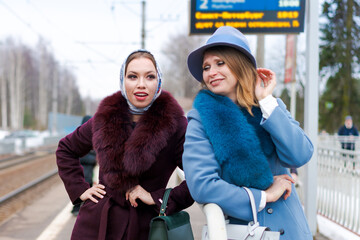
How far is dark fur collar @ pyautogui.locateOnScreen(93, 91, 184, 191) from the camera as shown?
90.7 inches

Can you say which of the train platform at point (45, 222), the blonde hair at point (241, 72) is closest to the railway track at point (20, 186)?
the train platform at point (45, 222)

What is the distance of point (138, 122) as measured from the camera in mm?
2455

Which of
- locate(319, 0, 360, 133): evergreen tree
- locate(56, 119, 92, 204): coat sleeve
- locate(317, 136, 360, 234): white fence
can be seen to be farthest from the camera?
locate(319, 0, 360, 133): evergreen tree

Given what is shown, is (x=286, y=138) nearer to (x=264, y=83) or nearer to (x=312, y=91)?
(x=264, y=83)

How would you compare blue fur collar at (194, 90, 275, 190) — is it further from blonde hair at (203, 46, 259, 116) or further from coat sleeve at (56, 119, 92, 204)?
coat sleeve at (56, 119, 92, 204)

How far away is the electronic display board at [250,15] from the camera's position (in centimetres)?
569

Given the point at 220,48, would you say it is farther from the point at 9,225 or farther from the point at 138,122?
the point at 9,225

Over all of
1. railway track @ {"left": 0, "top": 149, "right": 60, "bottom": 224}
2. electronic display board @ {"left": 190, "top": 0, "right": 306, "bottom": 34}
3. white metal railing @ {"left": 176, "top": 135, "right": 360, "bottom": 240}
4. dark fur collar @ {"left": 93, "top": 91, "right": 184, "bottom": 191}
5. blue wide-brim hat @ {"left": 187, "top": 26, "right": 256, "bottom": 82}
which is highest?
electronic display board @ {"left": 190, "top": 0, "right": 306, "bottom": 34}

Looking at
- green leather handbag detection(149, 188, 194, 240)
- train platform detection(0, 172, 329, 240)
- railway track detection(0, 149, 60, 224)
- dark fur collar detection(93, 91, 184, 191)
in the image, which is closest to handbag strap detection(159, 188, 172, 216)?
green leather handbag detection(149, 188, 194, 240)

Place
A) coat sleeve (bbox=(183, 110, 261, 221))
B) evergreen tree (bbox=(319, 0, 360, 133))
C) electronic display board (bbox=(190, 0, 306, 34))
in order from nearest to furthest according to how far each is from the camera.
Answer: coat sleeve (bbox=(183, 110, 261, 221)), electronic display board (bbox=(190, 0, 306, 34)), evergreen tree (bbox=(319, 0, 360, 133))

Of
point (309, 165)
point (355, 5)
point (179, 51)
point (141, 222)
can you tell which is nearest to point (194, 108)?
→ point (141, 222)

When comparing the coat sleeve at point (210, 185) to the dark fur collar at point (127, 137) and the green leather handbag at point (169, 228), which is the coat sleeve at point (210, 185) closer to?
the green leather handbag at point (169, 228)

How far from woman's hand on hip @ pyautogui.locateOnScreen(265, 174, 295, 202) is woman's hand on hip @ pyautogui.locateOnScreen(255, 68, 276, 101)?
1.40 feet

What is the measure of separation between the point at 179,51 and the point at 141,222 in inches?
1947
